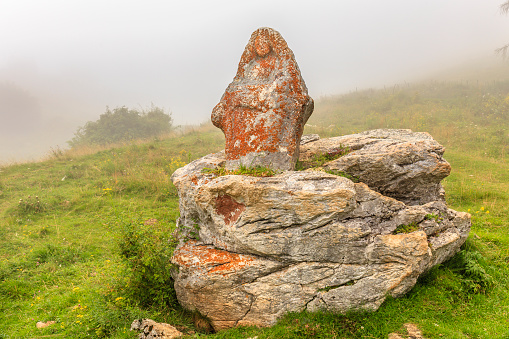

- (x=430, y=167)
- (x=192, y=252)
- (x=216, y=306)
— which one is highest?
(x=430, y=167)

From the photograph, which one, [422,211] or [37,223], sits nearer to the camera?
[422,211]

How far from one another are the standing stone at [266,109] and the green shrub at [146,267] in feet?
7.22

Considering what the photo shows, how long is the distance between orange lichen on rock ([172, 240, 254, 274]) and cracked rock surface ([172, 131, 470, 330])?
0.02m

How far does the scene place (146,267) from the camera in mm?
5738

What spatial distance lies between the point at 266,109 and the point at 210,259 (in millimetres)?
3166

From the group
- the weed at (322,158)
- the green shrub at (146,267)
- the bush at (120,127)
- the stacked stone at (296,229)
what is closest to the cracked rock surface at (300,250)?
the stacked stone at (296,229)

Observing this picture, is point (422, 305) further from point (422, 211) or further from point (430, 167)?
point (430, 167)

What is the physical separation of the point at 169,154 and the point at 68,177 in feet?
15.2

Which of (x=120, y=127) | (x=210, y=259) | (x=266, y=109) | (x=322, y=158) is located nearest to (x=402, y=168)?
(x=322, y=158)

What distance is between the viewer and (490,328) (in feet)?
15.5

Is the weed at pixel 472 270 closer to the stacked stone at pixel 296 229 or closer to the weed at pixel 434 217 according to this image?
the stacked stone at pixel 296 229

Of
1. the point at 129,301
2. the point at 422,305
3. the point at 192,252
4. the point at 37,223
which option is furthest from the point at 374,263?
the point at 37,223

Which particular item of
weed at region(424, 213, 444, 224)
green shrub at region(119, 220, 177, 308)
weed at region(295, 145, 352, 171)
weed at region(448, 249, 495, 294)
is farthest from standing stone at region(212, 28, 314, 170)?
weed at region(448, 249, 495, 294)

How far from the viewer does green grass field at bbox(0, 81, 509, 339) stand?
16.7 feet
